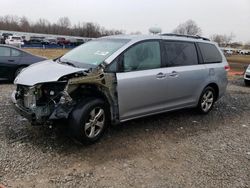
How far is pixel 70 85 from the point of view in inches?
168

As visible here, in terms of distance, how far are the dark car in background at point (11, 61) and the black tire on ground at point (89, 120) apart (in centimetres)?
602

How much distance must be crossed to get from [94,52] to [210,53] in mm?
3010

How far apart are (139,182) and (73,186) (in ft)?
2.65

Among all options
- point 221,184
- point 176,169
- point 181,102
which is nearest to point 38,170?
point 176,169

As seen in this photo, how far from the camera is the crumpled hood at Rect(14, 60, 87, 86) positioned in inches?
169

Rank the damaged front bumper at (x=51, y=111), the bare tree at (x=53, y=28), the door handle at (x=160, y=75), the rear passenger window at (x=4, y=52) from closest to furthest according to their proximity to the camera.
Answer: the damaged front bumper at (x=51, y=111)
the door handle at (x=160, y=75)
the rear passenger window at (x=4, y=52)
the bare tree at (x=53, y=28)

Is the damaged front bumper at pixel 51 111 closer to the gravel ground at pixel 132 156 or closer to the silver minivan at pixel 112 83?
the silver minivan at pixel 112 83

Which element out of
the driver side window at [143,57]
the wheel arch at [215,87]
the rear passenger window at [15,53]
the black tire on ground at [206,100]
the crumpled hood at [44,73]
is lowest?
the black tire on ground at [206,100]

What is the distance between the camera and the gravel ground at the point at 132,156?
3689 millimetres

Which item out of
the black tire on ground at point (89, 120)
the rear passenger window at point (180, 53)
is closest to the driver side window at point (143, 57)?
the rear passenger window at point (180, 53)

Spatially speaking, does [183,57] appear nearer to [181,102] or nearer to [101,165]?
[181,102]

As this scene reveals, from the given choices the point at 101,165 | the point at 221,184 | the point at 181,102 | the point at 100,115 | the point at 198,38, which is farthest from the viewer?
the point at 198,38

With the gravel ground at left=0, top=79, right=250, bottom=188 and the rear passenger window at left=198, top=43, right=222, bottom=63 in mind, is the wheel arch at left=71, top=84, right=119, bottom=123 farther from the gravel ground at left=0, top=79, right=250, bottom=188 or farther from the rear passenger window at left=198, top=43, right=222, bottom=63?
the rear passenger window at left=198, top=43, right=222, bottom=63

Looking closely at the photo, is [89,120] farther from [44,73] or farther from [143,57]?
[143,57]
